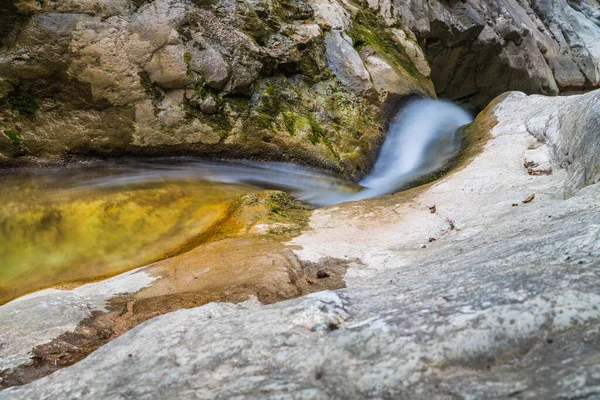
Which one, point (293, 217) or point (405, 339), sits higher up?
point (405, 339)

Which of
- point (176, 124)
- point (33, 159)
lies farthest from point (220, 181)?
point (33, 159)

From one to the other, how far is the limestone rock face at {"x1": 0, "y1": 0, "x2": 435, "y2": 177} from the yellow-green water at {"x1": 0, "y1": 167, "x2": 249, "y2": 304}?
3.29 feet

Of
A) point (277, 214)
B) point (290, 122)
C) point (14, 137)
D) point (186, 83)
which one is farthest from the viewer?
point (290, 122)

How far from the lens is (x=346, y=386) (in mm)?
1889

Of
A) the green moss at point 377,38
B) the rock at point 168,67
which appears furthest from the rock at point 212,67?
the green moss at point 377,38

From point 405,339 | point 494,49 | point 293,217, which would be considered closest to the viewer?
point 405,339

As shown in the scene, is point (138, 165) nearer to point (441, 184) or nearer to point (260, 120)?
point (260, 120)

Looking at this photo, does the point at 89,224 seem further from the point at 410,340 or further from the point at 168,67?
the point at 410,340

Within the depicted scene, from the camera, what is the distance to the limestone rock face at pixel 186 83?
25.5ft

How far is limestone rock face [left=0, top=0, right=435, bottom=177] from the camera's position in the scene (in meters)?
7.76

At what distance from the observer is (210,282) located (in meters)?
4.63

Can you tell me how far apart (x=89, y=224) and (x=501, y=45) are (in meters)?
16.0

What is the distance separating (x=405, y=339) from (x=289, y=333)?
0.62 meters

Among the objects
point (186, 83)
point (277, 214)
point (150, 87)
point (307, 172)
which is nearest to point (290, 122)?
point (307, 172)
